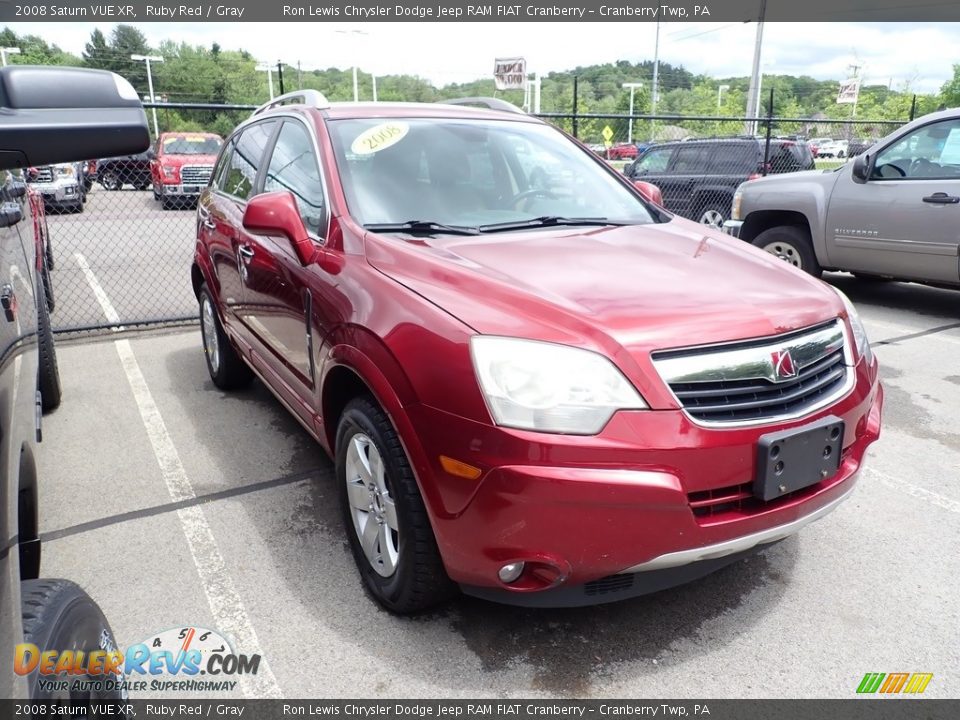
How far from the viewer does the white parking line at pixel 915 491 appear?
3357 millimetres

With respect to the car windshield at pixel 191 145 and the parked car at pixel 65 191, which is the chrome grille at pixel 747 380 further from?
the car windshield at pixel 191 145

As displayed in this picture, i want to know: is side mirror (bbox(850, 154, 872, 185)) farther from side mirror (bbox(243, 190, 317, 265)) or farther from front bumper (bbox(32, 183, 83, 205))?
front bumper (bbox(32, 183, 83, 205))

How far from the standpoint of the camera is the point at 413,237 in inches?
110

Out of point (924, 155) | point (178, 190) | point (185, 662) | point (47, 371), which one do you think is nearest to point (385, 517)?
point (185, 662)

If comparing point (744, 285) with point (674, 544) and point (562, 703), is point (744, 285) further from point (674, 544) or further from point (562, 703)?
point (562, 703)

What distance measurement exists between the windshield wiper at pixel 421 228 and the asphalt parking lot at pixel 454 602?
1332 millimetres

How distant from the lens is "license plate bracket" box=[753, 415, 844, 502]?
2.13 metres

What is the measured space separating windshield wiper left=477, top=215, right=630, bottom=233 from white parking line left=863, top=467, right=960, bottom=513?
1849 millimetres

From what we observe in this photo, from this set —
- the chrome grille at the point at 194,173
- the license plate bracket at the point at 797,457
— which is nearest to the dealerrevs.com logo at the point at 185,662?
the license plate bracket at the point at 797,457

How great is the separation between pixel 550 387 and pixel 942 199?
572 cm

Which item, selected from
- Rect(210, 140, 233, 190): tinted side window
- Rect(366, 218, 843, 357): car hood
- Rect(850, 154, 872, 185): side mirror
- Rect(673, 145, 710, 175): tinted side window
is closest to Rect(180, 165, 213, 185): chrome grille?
Rect(673, 145, 710, 175): tinted side window

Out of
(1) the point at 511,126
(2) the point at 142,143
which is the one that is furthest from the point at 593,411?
(1) the point at 511,126

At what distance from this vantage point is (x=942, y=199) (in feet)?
20.2

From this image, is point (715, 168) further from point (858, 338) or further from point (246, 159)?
point (858, 338)
